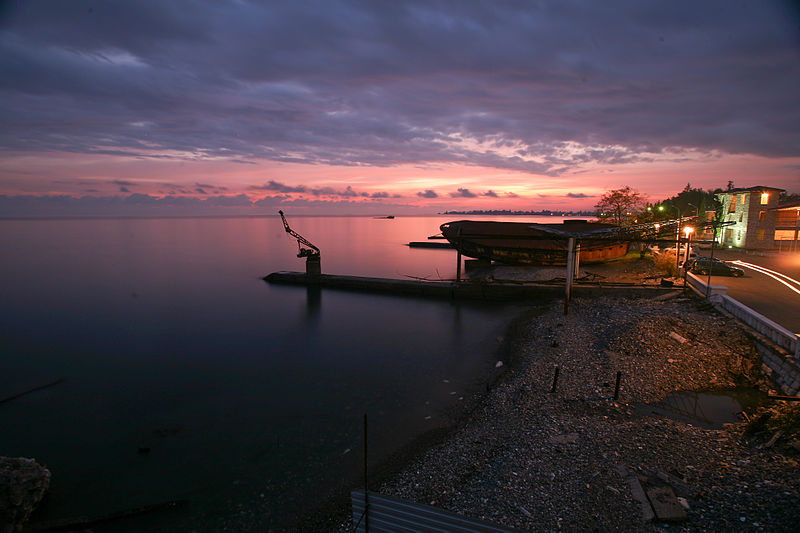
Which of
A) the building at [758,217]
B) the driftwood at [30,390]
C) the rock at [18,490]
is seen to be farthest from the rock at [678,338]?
the building at [758,217]

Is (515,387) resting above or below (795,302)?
below

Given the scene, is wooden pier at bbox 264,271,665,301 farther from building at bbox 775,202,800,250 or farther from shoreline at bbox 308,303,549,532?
building at bbox 775,202,800,250

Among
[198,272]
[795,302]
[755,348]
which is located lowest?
[198,272]

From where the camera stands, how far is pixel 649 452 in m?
7.34

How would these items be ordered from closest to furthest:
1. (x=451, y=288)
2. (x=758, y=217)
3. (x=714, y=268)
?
→ (x=714, y=268), (x=451, y=288), (x=758, y=217)

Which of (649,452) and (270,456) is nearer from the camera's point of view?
(649,452)

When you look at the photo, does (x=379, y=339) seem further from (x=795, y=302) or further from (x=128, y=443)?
(x=795, y=302)

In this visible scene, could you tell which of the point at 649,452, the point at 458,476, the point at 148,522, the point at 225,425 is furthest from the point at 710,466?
the point at 225,425

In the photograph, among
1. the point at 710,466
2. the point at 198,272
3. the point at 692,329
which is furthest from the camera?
the point at 198,272

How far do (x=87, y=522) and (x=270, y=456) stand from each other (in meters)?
3.57

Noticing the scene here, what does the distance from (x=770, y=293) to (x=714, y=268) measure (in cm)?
595

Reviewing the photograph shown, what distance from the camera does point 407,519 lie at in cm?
409

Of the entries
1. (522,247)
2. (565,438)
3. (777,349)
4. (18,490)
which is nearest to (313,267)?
(522,247)

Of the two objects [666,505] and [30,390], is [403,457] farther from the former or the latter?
[30,390]
